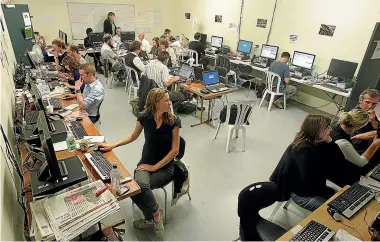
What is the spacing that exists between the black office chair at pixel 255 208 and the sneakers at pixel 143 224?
3.06 ft

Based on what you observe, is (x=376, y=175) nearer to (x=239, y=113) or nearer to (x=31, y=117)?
(x=239, y=113)

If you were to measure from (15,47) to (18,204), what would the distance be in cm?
517

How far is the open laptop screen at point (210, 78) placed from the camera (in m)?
4.58

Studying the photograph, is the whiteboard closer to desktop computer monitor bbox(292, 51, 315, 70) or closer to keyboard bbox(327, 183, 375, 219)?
desktop computer monitor bbox(292, 51, 315, 70)

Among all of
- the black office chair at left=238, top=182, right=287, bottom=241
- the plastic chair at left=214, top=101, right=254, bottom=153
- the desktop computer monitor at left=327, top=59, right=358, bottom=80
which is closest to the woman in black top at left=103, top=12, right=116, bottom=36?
the plastic chair at left=214, top=101, right=254, bottom=153

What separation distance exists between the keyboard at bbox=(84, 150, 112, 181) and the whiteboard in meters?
7.22

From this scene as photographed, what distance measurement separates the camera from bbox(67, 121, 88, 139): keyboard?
8.21 ft

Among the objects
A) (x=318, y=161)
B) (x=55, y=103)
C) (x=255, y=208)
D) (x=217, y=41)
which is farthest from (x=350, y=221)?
(x=217, y=41)

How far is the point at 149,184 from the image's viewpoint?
7.18 feet

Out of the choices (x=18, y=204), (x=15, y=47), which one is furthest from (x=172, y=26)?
(x=18, y=204)

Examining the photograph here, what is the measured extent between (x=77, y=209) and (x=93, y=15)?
26.6ft

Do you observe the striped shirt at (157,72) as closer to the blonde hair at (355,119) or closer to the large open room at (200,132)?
→ the large open room at (200,132)

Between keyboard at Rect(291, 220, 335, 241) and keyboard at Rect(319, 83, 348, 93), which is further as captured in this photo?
keyboard at Rect(319, 83, 348, 93)

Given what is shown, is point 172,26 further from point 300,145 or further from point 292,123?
point 300,145
